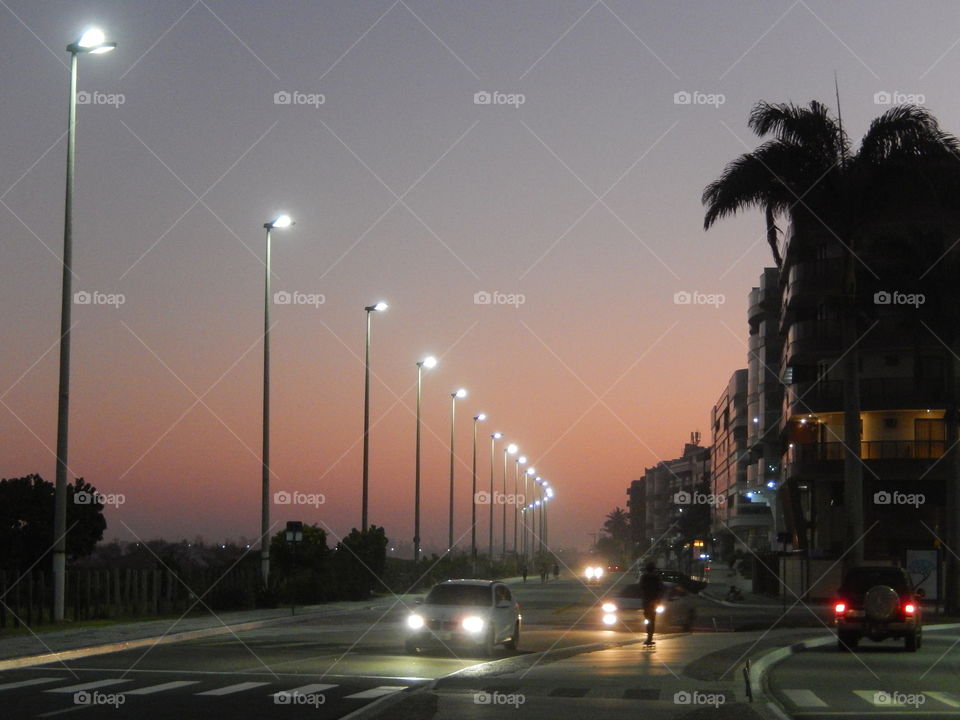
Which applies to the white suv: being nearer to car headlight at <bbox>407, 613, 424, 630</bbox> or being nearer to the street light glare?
car headlight at <bbox>407, 613, 424, 630</bbox>

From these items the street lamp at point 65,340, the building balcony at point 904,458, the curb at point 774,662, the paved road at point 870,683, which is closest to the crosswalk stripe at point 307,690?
the curb at point 774,662

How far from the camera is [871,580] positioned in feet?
102

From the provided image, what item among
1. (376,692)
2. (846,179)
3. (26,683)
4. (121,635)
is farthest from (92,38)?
(846,179)

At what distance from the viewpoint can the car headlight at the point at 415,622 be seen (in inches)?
1056

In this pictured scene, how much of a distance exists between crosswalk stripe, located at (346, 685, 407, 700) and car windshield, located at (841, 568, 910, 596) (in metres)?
14.5

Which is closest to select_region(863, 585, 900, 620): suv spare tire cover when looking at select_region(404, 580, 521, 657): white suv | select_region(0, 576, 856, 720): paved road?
select_region(0, 576, 856, 720): paved road

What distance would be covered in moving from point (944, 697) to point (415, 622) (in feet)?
A: 36.9

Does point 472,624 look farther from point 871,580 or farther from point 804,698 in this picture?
point 871,580

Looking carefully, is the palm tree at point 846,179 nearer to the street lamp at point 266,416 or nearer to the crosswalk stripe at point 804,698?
the street lamp at point 266,416

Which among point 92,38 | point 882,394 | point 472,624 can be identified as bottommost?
point 472,624

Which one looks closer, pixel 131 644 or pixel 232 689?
pixel 232 689

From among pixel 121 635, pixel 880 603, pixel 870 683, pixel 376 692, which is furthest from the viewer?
pixel 121 635

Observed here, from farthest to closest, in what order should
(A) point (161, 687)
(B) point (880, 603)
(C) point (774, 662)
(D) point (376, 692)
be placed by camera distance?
(B) point (880, 603), (C) point (774, 662), (A) point (161, 687), (D) point (376, 692)

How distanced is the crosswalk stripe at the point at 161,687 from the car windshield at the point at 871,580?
16478 mm
